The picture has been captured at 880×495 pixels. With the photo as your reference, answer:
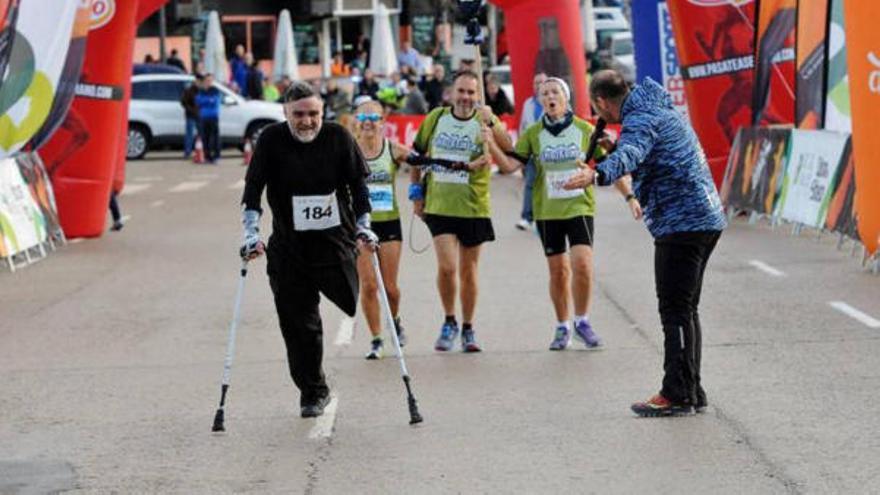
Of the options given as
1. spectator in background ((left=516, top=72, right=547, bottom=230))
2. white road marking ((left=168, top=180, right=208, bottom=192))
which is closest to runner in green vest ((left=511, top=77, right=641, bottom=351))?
spectator in background ((left=516, top=72, right=547, bottom=230))

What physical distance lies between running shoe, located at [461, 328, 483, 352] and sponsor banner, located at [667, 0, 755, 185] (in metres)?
11.9

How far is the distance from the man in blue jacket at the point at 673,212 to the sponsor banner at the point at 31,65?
10784 millimetres

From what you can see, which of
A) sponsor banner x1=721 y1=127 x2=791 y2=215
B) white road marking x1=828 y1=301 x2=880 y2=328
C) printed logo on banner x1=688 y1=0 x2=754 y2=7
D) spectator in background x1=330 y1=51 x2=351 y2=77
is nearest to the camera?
white road marking x1=828 y1=301 x2=880 y2=328

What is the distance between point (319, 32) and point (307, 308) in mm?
58176

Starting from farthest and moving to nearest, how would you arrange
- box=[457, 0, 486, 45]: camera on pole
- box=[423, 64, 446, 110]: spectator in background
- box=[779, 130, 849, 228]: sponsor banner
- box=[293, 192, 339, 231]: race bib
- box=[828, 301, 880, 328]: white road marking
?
1. box=[423, 64, 446, 110]: spectator in background
2. box=[779, 130, 849, 228]: sponsor banner
3. box=[828, 301, 880, 328]: white road marking
4. box=[457, 0, 486, 45]: camera on pole
5. box=[293, 192, 339, 231]: race bib

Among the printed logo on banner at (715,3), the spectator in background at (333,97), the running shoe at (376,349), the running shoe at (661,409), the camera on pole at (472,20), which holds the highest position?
the camera on pole at (472,20)

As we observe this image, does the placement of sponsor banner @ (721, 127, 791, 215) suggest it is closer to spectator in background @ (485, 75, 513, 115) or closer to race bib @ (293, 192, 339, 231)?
spectator in background @ (485, 75, 513, 115)

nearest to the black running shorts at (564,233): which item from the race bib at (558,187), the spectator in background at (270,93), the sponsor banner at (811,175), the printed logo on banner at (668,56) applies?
the race bib at (558,187)

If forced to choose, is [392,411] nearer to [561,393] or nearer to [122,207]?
[561,393]

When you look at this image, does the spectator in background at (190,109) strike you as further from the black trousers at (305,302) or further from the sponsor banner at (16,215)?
the black trousers at (305,302)

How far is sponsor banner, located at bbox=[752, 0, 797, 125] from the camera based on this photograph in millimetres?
23516

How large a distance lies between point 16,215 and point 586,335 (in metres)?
9.09

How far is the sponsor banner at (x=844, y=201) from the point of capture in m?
18.6

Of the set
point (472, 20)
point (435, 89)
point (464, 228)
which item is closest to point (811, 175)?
point (472, 20)
